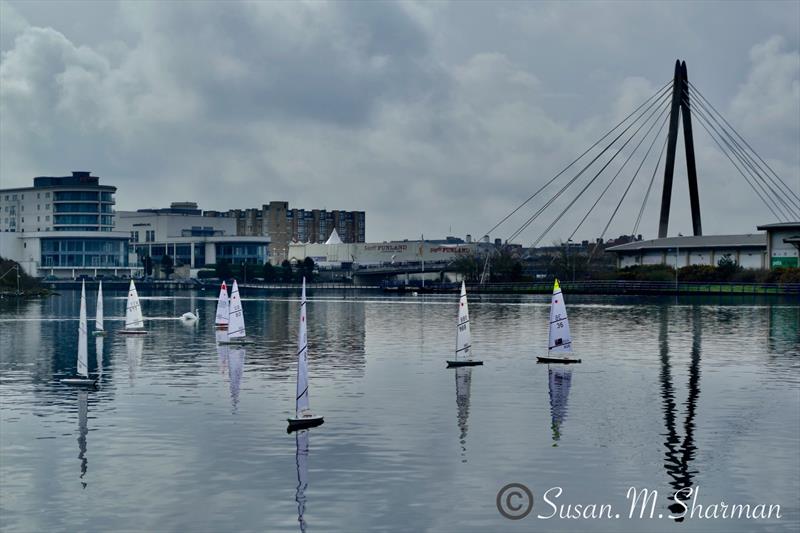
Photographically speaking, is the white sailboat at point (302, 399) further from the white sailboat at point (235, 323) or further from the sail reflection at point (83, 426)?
the white sailboat at point (235, 323)

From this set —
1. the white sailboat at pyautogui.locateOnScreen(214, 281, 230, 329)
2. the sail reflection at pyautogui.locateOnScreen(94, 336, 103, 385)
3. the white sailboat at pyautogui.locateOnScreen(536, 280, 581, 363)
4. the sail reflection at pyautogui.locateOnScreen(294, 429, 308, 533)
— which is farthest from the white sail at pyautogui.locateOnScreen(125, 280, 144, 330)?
the sail reflection at pyautogui.locateOnScreen(294, 429, 308, 533)

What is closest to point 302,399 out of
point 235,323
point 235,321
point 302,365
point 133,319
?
point 302,365

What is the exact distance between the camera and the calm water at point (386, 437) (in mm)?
31750

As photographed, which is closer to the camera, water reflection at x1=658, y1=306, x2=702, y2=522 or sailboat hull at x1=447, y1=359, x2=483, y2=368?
water reflection at x1=658, y1=306, x2=702, y2=522

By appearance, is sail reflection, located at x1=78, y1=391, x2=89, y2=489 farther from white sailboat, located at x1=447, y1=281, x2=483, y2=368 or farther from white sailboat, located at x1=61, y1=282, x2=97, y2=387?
white sailboat, located at x1=447, y1=281, x2=483, y2=368

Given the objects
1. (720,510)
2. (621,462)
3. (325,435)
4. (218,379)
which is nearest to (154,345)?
(218,379)

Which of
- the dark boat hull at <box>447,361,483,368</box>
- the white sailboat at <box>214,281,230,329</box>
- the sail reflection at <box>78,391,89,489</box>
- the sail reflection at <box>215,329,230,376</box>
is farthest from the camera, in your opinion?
the white sailboat at <box>214,281,230,329</box>

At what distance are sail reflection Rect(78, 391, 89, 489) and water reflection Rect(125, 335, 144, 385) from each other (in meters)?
6.75

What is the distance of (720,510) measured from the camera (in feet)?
104

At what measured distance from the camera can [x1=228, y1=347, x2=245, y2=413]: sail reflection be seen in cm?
5266

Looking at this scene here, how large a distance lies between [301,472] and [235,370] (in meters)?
30.1

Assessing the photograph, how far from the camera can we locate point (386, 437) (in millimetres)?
42125

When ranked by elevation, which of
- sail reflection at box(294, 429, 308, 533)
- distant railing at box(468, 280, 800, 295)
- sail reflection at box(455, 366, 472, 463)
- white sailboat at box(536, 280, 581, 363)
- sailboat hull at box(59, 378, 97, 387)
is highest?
distant railing at box(468, 280, 800, 295)

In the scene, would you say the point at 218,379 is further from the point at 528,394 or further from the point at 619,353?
the point at 619,353
